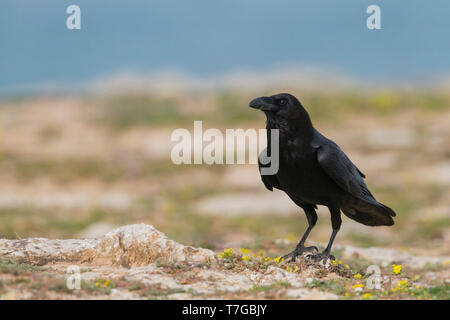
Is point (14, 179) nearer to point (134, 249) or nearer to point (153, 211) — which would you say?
point (153, 211)

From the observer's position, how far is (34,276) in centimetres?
628

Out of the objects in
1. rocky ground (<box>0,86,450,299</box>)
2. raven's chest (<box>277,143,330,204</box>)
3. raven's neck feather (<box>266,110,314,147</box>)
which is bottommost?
rocky ground (<box>0,86,450,299</box>)

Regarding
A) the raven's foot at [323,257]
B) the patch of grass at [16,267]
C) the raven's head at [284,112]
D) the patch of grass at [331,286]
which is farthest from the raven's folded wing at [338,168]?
the patch of grass at [16,267]

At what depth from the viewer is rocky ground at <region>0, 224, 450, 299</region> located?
6.09 m

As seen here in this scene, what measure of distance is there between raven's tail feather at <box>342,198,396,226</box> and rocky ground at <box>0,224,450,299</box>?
0.67 m

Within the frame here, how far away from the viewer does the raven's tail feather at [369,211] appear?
7.62 meters

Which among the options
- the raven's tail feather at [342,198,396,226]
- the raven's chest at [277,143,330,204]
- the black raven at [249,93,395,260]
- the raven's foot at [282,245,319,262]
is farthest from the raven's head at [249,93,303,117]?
the raven's foot at [282,245,319,262]

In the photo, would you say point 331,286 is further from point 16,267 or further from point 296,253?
point 16,267

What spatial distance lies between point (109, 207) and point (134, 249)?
13939 millimetres

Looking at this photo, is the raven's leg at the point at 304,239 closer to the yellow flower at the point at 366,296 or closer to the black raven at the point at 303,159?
the black raven at the point at 303,159

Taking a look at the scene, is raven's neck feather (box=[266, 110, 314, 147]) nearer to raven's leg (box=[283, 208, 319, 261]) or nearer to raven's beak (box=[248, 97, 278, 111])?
raven's beak (box=[248, 97, 278, 111])

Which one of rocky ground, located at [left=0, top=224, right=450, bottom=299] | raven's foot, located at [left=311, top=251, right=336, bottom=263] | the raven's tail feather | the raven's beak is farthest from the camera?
the raven's tail feather

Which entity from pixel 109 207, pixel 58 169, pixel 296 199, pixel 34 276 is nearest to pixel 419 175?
pixel 109 207

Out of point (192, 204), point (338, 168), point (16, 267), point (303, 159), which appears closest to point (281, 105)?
point (303, 159)
